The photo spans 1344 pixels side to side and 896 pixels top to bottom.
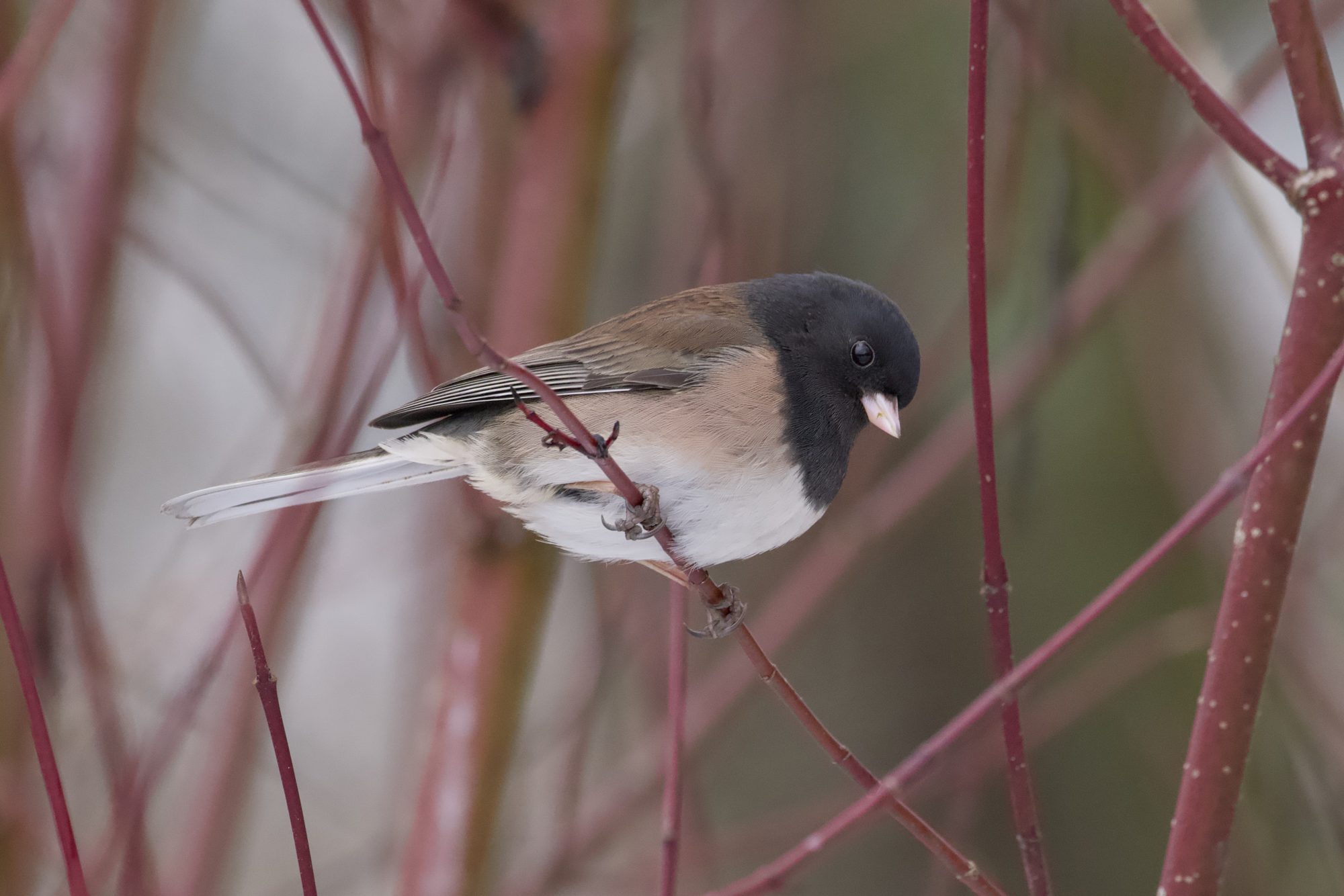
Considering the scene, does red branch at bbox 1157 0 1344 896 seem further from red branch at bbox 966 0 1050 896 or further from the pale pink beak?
the pale pink beak

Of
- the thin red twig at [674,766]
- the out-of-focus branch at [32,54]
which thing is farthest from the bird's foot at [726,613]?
the out-of-focus branch at [32,54]

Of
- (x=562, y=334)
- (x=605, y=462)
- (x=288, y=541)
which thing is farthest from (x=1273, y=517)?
(x=562, y=334)

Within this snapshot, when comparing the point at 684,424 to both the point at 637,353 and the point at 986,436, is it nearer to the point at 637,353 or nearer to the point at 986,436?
the point at 637,353

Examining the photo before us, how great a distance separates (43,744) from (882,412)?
107cm

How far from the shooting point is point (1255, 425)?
264cm

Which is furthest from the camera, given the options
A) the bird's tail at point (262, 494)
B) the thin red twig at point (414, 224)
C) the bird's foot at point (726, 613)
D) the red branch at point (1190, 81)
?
the bird's foot at point (726, 613)

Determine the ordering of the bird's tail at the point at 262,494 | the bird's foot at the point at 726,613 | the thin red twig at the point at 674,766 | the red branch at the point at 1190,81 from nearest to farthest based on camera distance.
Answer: the red branch at the point at 1190,81
the thin red twig at the point at 674,766
the bird's tail at the point at 262,494
the bird's foot at the point at 726,613

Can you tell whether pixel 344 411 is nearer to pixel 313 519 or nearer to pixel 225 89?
pixel 313 519

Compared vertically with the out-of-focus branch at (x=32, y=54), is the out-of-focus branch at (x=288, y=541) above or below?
below

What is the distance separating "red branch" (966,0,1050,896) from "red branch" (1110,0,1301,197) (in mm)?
105

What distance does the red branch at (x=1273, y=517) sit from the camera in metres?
0.93

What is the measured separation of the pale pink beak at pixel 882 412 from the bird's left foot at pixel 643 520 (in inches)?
12.2

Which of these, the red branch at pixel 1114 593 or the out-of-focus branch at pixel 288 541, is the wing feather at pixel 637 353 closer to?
the out-of-focus branch at pixel 288 541

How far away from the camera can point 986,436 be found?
967mm
